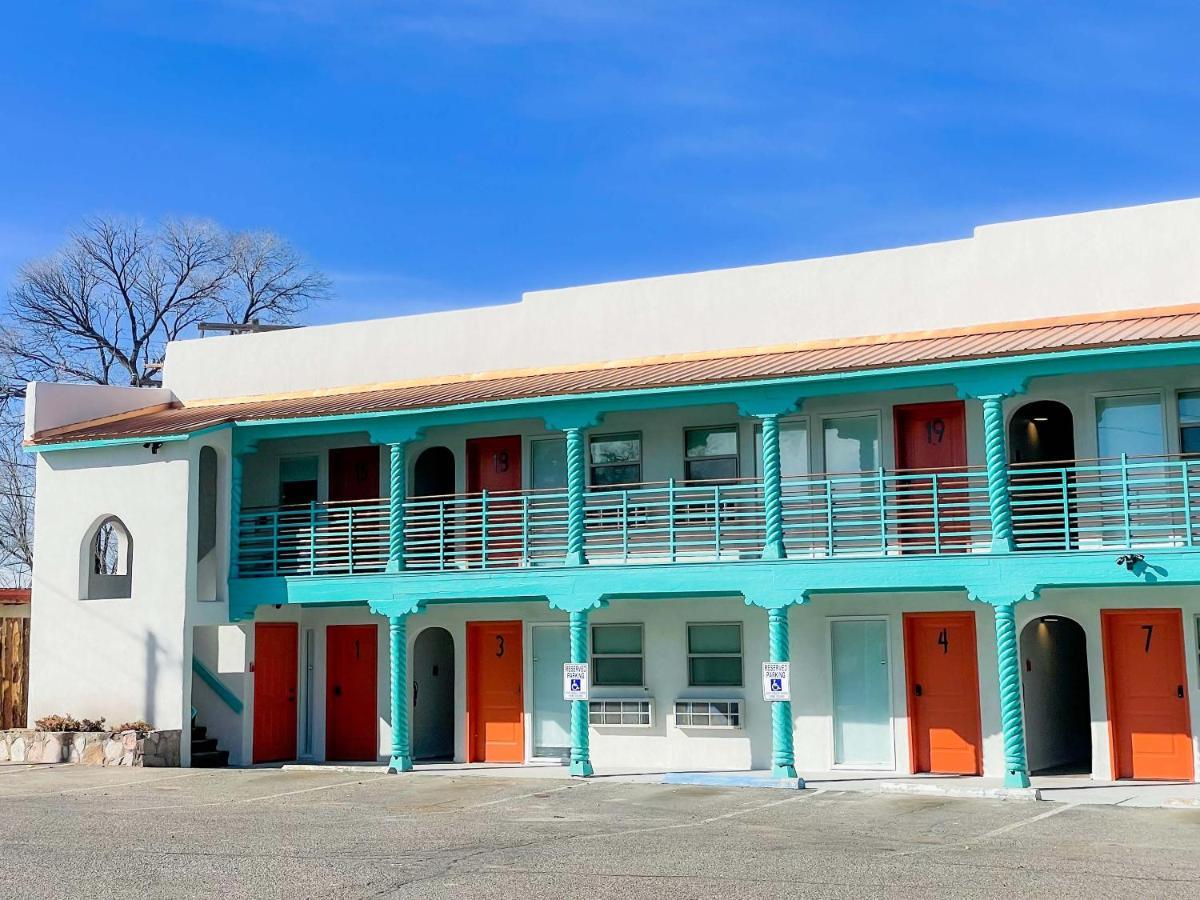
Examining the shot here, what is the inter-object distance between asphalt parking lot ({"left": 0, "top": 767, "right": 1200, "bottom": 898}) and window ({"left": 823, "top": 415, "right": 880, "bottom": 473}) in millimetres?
4824

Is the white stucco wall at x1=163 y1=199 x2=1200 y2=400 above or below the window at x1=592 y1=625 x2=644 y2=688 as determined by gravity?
above

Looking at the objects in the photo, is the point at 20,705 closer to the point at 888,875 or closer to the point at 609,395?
the point at 609,395

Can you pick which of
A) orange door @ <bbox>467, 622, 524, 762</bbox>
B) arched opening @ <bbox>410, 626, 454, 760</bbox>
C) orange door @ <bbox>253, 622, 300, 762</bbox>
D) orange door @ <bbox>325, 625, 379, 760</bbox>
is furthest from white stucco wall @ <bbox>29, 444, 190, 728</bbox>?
orange door @ <bbox>467, 622, 524, 762</bbox>

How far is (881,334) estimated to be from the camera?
70.4 ft

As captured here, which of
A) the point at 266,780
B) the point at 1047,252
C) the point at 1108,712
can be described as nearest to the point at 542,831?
the point at 266,780

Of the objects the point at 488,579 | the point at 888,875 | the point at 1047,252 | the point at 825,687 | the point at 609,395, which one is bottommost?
the point at 888,875

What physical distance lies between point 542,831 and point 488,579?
22.9 feet

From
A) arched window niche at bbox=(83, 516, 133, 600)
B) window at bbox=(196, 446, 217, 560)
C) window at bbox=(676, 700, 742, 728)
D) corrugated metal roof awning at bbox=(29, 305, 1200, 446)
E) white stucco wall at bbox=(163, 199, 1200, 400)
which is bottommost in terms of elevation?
window at bbox=(676, 700, 742, 728)

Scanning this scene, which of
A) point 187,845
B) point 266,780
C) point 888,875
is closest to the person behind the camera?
point 888,875

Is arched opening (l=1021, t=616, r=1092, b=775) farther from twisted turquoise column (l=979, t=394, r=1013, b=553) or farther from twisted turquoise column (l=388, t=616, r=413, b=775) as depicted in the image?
twisted turquoise column (l=388, t=616, r=413, b=775)

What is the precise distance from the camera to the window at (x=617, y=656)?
22688 mm

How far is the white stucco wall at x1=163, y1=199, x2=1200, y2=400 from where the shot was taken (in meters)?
20.1

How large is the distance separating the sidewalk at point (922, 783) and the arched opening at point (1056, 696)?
806 mm

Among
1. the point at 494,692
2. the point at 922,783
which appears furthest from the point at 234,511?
the point at 922,783
